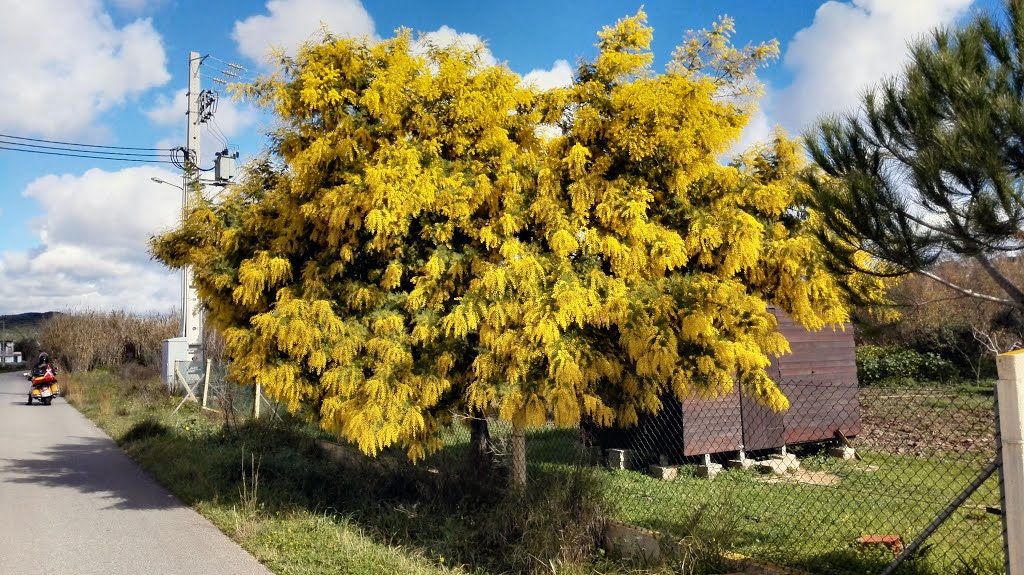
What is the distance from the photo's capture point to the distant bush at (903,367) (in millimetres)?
19938

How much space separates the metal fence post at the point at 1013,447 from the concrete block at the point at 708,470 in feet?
20.6

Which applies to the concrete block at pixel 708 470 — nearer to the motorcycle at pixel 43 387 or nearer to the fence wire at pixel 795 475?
the fence wire at pixel 795 475

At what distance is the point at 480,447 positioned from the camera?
830 centimetres

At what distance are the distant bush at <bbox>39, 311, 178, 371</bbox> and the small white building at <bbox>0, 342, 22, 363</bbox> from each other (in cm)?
3478

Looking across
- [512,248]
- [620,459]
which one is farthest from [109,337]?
[512,248]

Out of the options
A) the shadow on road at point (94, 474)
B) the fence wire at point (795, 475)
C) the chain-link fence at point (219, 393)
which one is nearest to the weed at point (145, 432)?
the shadow on road at point (94, 474)

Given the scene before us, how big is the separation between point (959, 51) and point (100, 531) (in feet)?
28.8

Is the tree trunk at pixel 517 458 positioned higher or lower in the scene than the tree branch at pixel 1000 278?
lower

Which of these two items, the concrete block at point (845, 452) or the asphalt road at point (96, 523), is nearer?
the asphalt road at point (96, 523)

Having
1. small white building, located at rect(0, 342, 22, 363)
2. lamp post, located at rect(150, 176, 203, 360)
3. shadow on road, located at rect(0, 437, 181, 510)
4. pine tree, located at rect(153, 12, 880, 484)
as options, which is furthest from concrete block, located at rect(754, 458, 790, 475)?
small white building, located at rect(0, 342, 22, 363)

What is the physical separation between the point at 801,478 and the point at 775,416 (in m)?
1.14

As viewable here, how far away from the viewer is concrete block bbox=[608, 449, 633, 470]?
10633 mm

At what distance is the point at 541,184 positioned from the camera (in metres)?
6.93

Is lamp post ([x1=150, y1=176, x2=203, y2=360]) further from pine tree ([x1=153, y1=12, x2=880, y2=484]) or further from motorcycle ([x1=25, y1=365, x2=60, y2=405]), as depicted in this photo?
pine tree ([x1=153, y1=12, x2=880, y2=484])
